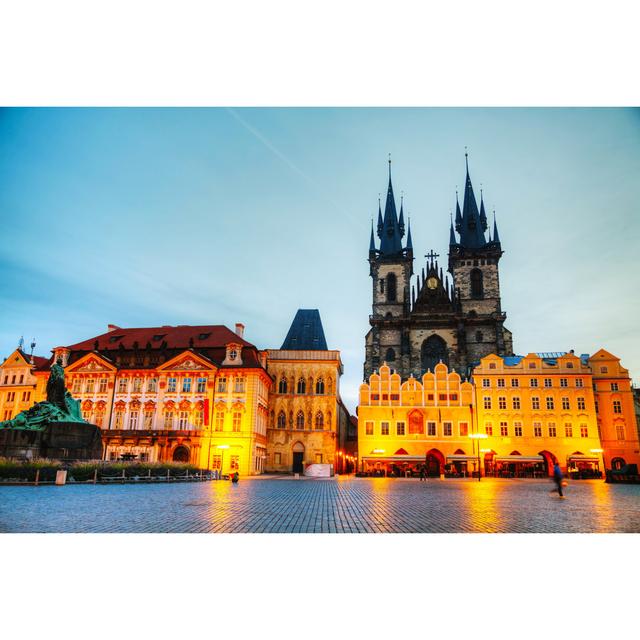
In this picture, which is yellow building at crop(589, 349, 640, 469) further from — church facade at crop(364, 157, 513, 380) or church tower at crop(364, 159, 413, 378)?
church tower at crop(364, 159, 413, 378)

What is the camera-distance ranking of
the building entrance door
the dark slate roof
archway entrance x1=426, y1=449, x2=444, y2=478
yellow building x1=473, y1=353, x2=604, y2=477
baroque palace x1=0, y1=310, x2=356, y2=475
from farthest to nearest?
the dark slate roof
the building entrance door
archway entrance x1=426, y1=449, x2=444, y2=478
yellow building x1=473, y1=353, x2=604, y2=477
baroque palace x1=0, y1=310, x2=356, y2=475

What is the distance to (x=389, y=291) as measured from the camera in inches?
2719

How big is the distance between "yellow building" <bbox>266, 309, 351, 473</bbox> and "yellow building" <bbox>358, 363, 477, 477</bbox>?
283 centimetres

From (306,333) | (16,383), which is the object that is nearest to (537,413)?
(306,333)

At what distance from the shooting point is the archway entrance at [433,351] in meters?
62.9

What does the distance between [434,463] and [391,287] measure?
2830 cm

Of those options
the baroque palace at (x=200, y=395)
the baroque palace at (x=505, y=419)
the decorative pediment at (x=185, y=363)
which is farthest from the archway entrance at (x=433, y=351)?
the decorative pediment at (x=185, y=363)

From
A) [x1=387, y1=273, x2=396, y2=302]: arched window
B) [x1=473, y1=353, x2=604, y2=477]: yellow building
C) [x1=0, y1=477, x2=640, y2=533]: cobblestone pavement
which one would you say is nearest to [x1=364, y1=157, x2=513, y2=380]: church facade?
[x1=387, y1=273, x2=396, y2=302]: arched window

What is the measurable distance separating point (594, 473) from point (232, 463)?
1056 inches

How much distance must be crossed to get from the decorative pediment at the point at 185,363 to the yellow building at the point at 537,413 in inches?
918

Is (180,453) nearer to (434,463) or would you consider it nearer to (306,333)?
(306,333)

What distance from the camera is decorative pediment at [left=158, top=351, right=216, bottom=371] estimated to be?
4284cm

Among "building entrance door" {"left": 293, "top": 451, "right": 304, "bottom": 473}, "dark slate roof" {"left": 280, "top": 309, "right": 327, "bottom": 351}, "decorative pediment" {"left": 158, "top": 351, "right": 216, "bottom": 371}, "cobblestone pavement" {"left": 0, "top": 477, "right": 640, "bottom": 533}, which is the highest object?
"dark slate roof" {"left": 280, "top": 309, "right": 327, "bottom": 351}

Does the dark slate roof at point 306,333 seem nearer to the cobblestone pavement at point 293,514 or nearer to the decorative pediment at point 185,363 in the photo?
the decorative pediment at point 185,363
